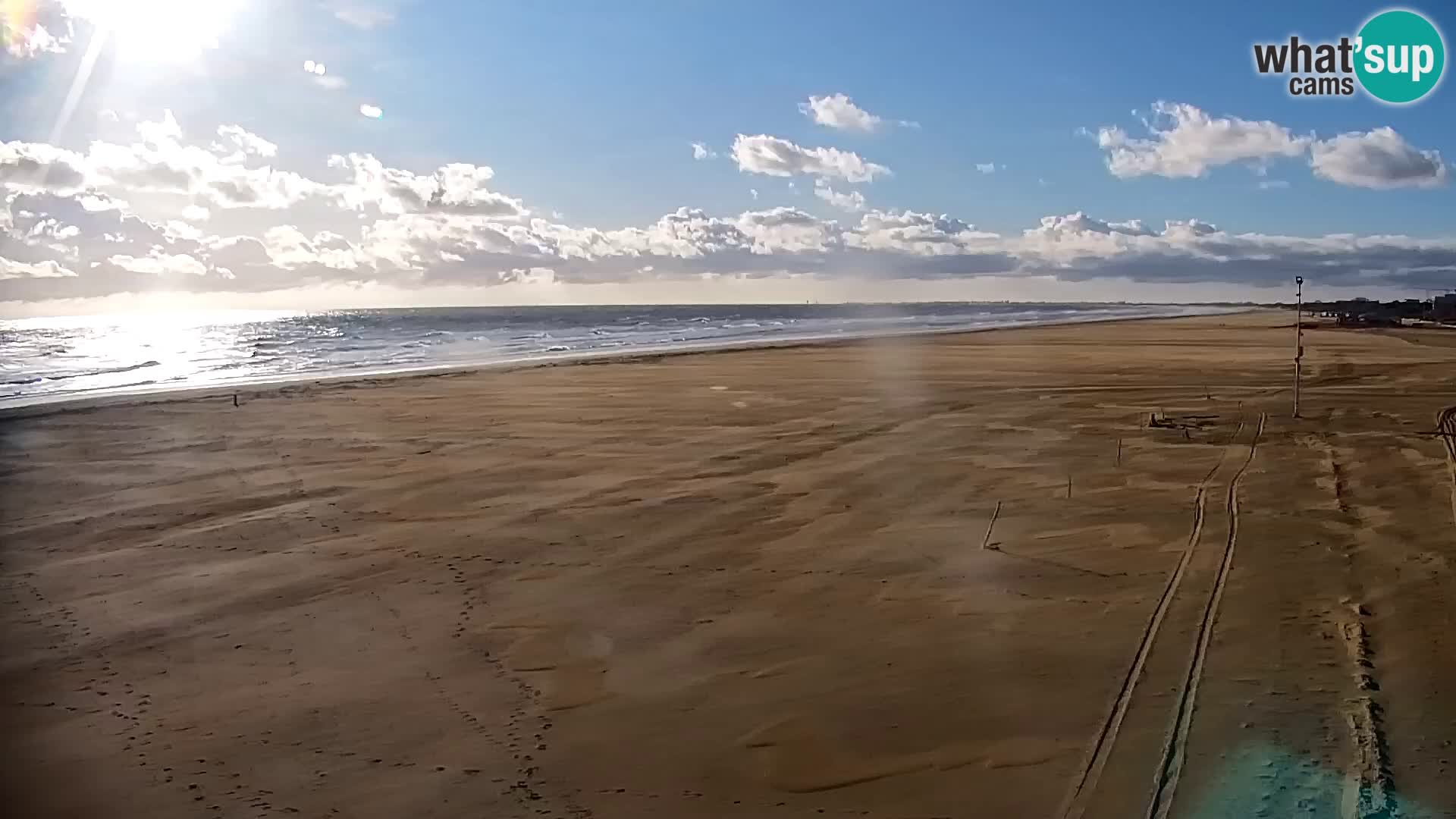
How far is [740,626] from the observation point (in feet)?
26.4

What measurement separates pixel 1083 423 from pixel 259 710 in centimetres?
1614

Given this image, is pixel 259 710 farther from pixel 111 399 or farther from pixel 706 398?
pixel 111 399

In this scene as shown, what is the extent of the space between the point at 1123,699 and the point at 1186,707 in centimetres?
38

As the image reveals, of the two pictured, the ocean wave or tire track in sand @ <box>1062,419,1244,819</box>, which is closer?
tire track in sand @ <box>1062,419,1244,819</box>

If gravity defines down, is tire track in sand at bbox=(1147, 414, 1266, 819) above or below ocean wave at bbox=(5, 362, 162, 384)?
below

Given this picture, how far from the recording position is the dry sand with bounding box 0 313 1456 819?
559 cm

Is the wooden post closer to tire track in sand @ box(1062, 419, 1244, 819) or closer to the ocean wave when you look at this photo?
tire track in sand @ box(1062, 419, 1244, 819)

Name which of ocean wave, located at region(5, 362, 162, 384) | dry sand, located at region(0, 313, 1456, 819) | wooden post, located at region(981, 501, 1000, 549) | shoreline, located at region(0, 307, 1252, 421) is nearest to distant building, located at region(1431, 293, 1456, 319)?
shoreline, located at region(0, 307, 1252, 421)

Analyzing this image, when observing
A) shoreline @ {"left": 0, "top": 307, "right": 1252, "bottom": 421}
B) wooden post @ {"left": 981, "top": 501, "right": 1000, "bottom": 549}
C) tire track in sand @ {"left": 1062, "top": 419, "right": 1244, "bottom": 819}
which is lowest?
tire track in sand @ {"left": 1062, "top": 419, "right": 1244, "bottom": 819}

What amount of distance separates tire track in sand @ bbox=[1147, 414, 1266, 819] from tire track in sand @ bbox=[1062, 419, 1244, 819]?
296mm

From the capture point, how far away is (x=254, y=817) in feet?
17.5

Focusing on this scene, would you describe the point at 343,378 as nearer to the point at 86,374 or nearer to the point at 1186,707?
the point at 86,374

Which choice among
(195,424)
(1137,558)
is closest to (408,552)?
(1137,558)

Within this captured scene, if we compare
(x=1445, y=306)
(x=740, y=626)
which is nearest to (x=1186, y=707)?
(x=740, y=626)
